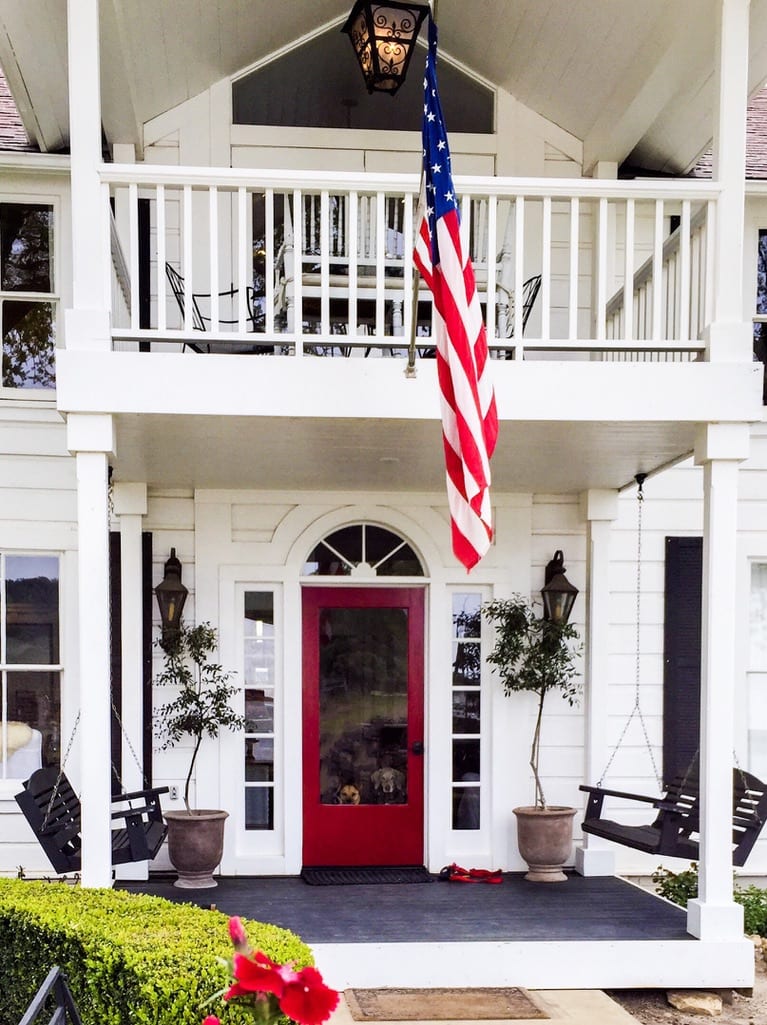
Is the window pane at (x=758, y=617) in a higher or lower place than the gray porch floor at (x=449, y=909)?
higher

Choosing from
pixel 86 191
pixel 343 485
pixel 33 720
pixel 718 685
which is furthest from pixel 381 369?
pixel 33 720

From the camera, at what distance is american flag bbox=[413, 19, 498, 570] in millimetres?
4145

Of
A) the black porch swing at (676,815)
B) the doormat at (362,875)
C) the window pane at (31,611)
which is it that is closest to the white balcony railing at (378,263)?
the black porch swing at (676,815)

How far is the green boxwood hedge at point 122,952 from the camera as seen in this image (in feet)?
12.4

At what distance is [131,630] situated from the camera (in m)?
6.89

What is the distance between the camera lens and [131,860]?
5.55 meters

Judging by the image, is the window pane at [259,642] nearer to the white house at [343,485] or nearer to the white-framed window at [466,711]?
the white house at [343,485]

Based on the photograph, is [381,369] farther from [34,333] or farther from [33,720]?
[33,720]

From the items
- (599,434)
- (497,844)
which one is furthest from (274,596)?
(599,434)

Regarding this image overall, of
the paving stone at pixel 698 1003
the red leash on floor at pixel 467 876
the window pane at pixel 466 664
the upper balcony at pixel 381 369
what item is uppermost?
the upper balcony at pixel 381 369

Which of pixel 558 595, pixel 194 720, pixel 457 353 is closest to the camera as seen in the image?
pixel 457 353

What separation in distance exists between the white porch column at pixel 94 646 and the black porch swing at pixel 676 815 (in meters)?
2.93

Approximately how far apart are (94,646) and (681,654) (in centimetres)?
422

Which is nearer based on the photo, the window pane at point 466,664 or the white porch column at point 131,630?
the white porch column at point 131,630
